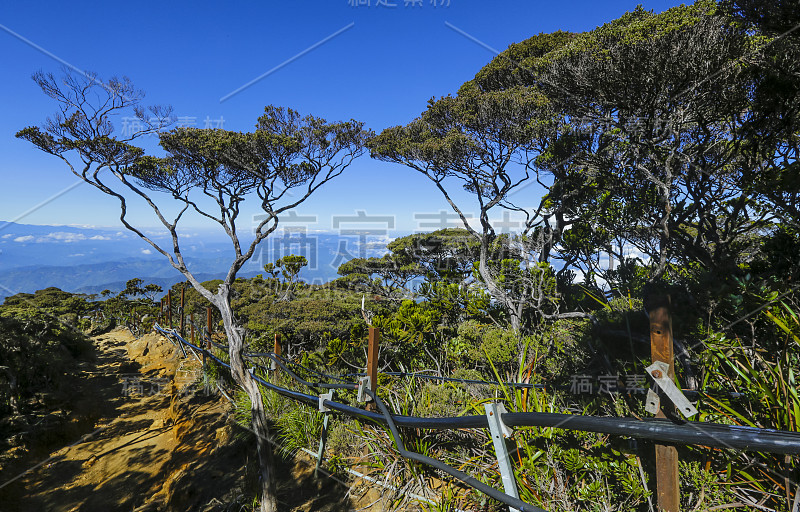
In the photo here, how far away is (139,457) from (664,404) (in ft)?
20.2

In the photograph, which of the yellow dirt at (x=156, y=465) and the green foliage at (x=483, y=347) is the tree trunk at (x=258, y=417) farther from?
the green foliage at (x=483, y=347)

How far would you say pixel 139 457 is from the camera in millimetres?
4977

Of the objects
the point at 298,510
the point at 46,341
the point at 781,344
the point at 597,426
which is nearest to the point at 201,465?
the point at 298,510

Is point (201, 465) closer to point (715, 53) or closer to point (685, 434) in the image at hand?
point (685, 434)

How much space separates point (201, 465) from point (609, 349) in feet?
15.4

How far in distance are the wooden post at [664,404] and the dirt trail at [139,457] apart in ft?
12.2

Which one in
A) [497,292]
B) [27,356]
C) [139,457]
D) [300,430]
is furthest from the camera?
[497,292]

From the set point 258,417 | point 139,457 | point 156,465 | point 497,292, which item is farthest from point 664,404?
point 497,292

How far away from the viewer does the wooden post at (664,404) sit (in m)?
1.14

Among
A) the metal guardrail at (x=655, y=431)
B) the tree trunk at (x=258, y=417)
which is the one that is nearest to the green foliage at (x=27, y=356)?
the tree trunk at (x=258, y=417)

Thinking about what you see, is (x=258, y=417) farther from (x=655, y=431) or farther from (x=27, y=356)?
(x=27, y=356)

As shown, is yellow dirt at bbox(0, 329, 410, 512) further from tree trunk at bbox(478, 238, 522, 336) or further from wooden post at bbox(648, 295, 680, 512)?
tree trunk at bbox(478, 238, 522, 336)

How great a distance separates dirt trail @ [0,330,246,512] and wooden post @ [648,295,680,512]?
3722mm

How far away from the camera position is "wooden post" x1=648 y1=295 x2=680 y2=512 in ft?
3.76
